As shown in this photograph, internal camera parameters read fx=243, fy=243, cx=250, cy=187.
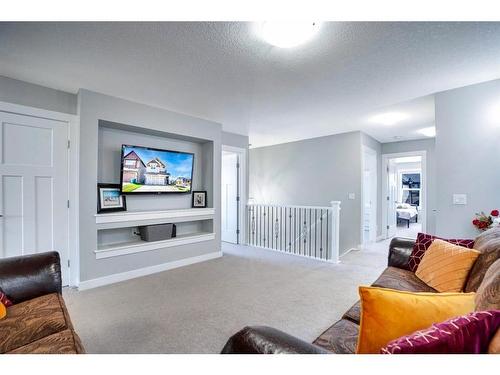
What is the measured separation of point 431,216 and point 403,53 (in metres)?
4.09

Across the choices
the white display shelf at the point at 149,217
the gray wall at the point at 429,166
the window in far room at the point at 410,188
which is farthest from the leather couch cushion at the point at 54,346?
the window in far room at the point at 410,188

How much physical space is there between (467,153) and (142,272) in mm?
Result: 4109

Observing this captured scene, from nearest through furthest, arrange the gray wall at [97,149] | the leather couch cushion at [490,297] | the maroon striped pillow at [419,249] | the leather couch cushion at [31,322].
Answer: the leather couch cushion at [490,297], the leather couch cushion at [31,322], the maroon striped pillow at [419,249], the gray wall at [97,149]

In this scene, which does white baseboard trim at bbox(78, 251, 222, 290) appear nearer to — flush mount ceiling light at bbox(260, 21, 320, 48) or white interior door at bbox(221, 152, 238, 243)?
white interior door at bbox(221, 152, 238, 243)

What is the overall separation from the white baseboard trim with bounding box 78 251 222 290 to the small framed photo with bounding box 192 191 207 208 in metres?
0.82

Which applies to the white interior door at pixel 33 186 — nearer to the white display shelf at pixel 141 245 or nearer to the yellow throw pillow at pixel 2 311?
the white display shelf at pixel 141 245

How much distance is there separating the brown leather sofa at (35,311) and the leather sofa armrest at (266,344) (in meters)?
0.79

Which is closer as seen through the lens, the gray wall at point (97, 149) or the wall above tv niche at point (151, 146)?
the gray wall at point (97, 149)

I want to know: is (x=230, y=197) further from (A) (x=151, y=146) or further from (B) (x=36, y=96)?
(B) (x=36, y=96)

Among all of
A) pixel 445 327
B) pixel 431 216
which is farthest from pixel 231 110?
pixel 431 216

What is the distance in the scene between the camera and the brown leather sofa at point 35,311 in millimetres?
1082

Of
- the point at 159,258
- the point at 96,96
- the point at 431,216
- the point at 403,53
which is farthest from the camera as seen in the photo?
the point at 431,216
